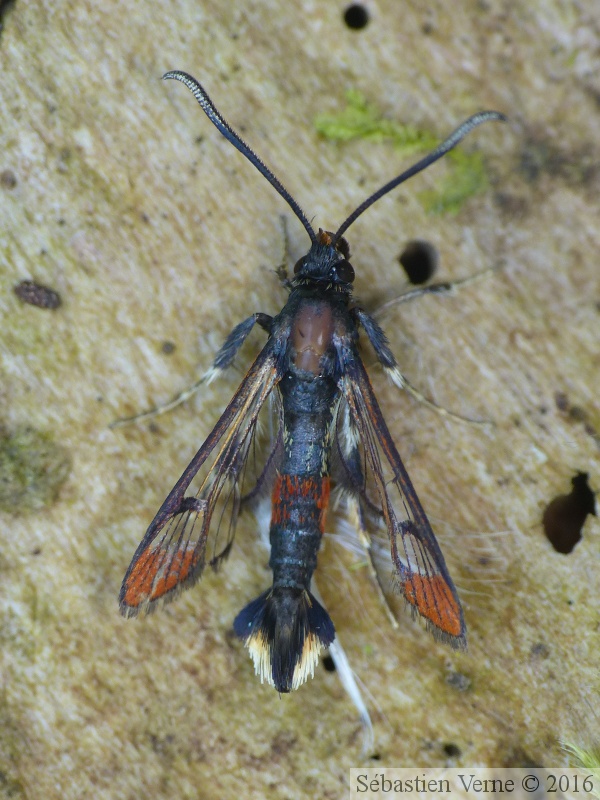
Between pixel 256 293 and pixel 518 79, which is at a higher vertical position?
pixel 518 79

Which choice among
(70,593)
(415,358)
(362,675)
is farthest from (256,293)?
(362,675)

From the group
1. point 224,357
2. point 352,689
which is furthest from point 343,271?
point 352,689

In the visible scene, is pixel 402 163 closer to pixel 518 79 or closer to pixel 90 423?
pixel 518 79

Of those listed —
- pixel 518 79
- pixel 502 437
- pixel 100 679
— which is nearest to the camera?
pixel 100 679

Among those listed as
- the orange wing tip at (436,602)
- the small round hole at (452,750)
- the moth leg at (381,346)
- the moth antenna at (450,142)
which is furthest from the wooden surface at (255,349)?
the moth antenna at (450,142)

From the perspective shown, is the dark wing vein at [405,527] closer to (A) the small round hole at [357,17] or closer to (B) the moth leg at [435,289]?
(B) the moth leg at [435,289]

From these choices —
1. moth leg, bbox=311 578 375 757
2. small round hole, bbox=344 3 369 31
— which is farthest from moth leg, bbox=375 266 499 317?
moth leg, bbox=311 578 375 757

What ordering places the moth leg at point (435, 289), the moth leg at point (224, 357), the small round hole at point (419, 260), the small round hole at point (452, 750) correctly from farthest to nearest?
the small round hole at point (419, 260)
the moth leg at point (435, 289)
the moth leg at point (224, 357)
the small round hole at point (452, 750)
